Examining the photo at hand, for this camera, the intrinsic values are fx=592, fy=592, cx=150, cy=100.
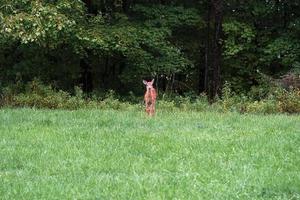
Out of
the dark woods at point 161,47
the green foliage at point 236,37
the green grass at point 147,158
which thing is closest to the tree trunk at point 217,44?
the dark woods at point 161,47

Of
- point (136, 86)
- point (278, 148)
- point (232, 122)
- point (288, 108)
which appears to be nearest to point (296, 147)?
point (278, 148)

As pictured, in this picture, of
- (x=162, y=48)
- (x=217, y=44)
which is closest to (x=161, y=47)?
(x=162, y=48)

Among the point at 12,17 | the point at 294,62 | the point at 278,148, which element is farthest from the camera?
the point at 294,62

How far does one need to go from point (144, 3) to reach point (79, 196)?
24.8 metres

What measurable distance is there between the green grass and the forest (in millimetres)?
10065

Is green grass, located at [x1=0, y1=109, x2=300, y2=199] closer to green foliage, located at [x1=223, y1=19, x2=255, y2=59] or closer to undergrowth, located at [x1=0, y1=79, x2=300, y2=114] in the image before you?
undergrowth, located at [x1=0, y1=79, x2=300, y2=114]

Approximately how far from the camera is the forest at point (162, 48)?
26.7 metres

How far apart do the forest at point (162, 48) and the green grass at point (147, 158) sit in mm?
10065

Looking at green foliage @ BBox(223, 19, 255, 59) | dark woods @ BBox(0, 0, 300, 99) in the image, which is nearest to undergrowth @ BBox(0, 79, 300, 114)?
dark woods @ BBox(0, 0, 300, 99)

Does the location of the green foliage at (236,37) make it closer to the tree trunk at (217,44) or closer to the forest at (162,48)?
the forest at (162,48)

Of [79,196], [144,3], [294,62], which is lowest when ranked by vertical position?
[79,196]

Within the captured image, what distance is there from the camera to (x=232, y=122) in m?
15.6

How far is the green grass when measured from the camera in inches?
314

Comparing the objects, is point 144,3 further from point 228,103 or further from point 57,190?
point 57,190
